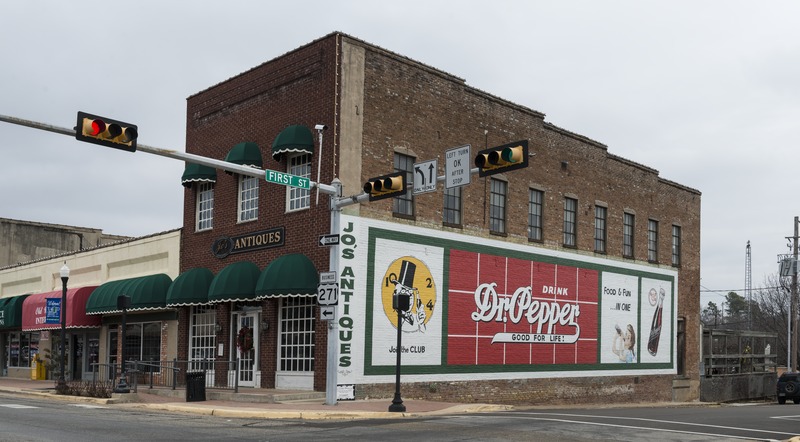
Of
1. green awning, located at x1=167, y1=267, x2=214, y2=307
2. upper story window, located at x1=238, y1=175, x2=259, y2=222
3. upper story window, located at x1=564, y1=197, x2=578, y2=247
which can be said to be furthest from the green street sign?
upper story window, located at x1=564, y1=197, x2=578, y2=247

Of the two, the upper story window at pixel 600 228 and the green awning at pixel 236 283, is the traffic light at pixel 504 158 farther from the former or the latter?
the upper story window at pixel 600 228

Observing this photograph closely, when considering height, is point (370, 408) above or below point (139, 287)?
below

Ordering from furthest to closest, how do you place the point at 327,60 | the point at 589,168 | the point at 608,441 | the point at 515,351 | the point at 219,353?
the point at 589,168, the point at 515,351, the point at 219,353, the point at 327,60, the point at 608,441

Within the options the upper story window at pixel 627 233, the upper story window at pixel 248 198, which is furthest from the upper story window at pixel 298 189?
the upper story window at pixel 627 233

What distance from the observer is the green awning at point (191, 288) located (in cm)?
2775

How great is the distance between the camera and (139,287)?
30328 millimetres

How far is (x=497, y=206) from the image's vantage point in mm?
29859

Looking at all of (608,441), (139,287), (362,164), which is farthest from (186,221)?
(608,441)

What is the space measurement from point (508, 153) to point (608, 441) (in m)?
5.84

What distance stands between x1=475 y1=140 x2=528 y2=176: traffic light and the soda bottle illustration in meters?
22.7

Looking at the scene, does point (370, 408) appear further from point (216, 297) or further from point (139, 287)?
point (139, 287)

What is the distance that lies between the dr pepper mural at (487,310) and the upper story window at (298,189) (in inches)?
79.7

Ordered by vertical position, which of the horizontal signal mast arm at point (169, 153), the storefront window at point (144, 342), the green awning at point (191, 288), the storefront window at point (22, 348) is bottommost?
the storefront window at point (22, 348)

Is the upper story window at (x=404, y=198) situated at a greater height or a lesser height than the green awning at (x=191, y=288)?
greater
